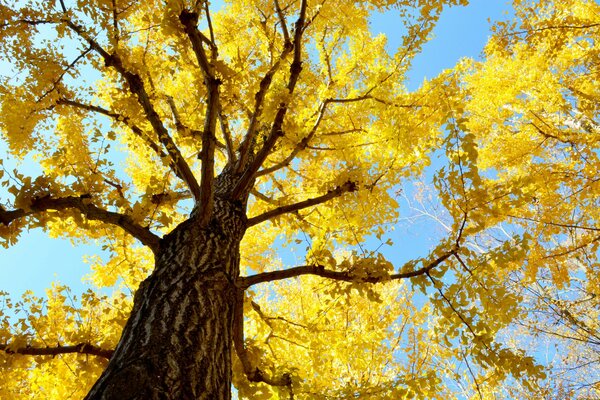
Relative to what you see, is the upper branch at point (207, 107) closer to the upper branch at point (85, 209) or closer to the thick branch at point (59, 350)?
the upper branch at point (85, 209)

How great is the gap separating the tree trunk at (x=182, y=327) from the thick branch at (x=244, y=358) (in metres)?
0.28

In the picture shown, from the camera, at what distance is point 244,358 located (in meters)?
2.86

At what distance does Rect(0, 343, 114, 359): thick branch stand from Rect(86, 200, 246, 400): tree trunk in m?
0.73

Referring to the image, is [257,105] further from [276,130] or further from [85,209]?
[85,209]

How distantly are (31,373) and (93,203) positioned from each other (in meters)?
2.73

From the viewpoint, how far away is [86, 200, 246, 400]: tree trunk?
1.60 m

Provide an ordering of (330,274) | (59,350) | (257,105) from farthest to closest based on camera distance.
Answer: (257,105)
(330,274)
(59,350)

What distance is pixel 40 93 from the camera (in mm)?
3346

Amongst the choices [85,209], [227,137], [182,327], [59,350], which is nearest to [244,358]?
[182,327]

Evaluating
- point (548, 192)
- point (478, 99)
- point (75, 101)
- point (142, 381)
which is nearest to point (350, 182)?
point (142, 381)

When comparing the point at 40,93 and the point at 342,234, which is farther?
the point at 342,234

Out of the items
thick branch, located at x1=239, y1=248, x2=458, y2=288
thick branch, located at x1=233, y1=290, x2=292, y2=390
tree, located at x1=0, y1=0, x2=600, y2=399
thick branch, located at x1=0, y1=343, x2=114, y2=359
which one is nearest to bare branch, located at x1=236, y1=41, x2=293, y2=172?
tree, located at x1=0, y1=0, x2=600, y2=399

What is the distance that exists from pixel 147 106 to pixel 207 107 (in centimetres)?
58

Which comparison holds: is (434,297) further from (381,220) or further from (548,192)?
(548,192)
